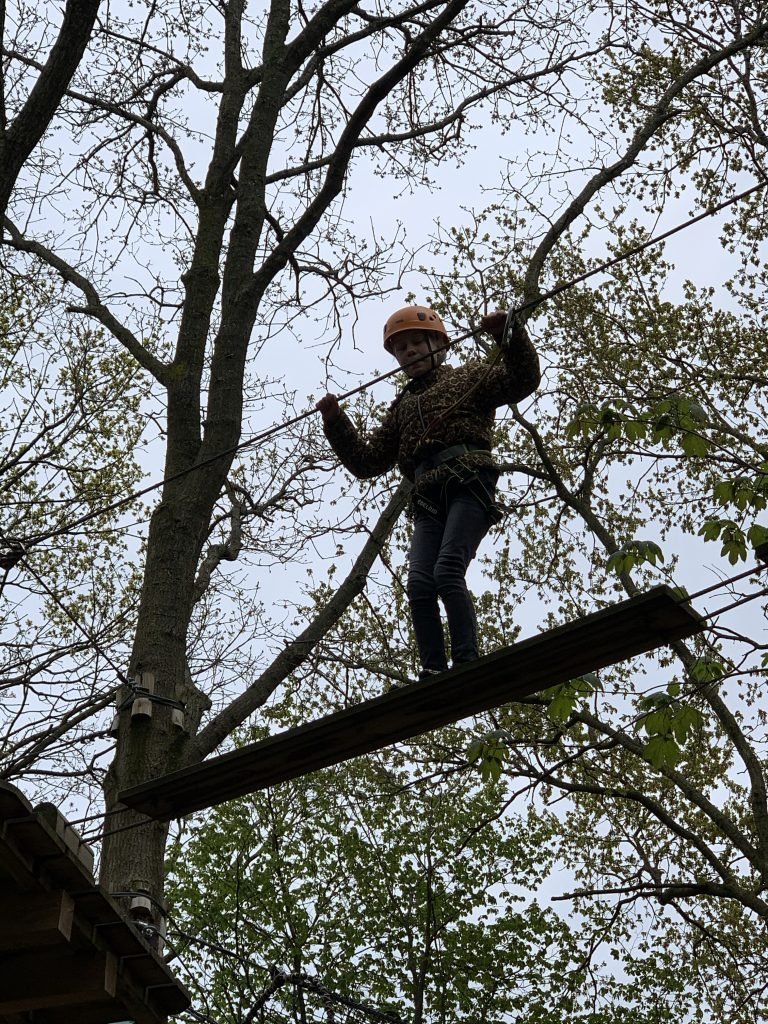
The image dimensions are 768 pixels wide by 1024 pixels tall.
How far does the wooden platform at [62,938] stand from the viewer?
4.79m

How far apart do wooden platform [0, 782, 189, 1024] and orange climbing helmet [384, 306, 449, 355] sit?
114 inches

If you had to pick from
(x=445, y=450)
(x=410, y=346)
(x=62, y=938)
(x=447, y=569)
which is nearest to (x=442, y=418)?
(x=445, y=450)

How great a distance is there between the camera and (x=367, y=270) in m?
10.2

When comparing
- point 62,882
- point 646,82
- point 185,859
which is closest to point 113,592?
point 185,859

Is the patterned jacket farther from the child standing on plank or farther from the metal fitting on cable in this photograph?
the metal fitting on cable

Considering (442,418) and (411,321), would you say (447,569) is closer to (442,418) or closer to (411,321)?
(442,418)

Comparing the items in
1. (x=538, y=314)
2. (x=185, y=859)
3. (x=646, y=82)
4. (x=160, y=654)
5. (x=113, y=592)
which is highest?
(x=646, y=82)

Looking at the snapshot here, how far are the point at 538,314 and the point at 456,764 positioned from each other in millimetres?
5285

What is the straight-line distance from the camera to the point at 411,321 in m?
6.51

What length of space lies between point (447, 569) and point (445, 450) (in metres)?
0.61

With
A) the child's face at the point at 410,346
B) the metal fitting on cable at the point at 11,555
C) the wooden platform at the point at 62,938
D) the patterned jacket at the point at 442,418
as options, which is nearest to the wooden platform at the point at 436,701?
the wooden platform at the point at 62,938

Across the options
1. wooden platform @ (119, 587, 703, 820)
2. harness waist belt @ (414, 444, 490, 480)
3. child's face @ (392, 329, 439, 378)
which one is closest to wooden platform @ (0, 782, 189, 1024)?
wooden platform @ (119, 587, 703, 820)

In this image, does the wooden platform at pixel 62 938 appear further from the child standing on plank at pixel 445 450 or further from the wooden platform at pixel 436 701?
the child standing on plank at pixel 445 450

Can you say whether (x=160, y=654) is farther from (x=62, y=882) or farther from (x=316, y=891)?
(x=316, y=891)
